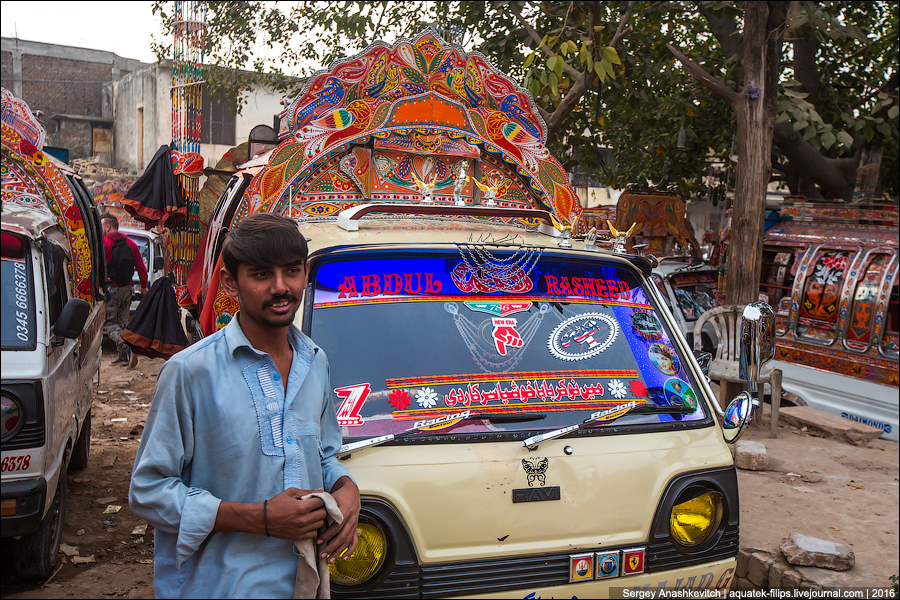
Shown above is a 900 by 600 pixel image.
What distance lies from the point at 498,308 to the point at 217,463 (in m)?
1.58

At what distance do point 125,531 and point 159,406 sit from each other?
381 cm

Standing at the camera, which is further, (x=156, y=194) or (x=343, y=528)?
(x=156, y=194)

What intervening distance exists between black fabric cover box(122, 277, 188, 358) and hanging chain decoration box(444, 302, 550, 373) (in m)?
3.10

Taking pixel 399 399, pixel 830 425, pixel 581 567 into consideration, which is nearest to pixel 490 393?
pixel 399 399

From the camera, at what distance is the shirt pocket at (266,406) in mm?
1974

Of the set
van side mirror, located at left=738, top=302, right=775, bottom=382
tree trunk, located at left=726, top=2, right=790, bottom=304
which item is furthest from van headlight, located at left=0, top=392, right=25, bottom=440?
tree trunk, located at left=726, top=2, right=790, bottom=304

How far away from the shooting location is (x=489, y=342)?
3135mm

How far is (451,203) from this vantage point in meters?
4.40

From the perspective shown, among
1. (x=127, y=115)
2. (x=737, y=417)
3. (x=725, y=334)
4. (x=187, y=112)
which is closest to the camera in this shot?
(x=737, y=417)

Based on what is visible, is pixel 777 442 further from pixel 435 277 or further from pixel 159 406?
pixel 159 406

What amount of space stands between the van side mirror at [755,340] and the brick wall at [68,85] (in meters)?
10.7

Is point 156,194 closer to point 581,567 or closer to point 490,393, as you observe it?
point 490,393

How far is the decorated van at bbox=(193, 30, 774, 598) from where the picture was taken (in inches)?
102

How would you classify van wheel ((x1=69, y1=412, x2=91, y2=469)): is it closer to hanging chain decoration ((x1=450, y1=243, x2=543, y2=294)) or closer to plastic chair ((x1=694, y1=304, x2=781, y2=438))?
hanging chain decoration ((x1=450, y1=243, x2=543, y2=294))
